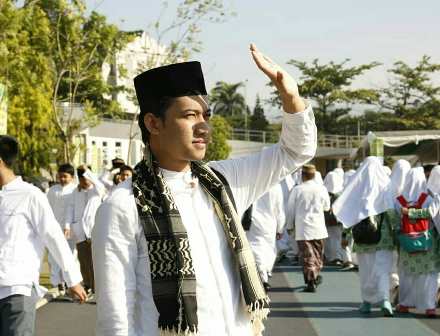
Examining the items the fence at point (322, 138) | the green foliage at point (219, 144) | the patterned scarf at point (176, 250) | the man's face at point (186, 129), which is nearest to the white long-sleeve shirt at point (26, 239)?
the patterned scarf at point (176, 250)

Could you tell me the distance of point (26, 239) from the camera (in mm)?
6195

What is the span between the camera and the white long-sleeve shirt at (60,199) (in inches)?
548

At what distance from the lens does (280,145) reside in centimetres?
366

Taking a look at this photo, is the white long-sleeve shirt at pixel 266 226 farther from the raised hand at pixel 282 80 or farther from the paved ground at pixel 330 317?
the raised hand at pixel 282 80

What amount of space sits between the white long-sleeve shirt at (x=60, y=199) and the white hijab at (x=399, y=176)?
4947mm

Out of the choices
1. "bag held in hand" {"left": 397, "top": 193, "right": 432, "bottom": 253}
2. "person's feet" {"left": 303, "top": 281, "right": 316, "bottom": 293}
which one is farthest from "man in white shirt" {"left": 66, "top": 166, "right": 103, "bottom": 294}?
"bag held in hand" {"left": 397, "top": 193, "right": 432, "bottom": 253}

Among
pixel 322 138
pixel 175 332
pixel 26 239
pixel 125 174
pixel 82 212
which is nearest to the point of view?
pixel 175 332

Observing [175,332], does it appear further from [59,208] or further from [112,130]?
[112,130]

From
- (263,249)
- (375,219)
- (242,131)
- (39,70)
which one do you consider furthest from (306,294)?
(242,131)

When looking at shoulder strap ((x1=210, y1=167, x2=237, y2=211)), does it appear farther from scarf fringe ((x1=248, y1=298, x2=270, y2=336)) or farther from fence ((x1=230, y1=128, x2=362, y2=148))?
fence ((x1=230, y1=128, x2=362, y2=148))

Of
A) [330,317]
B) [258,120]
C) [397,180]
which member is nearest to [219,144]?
[258,120]

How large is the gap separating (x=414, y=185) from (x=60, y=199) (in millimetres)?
5476

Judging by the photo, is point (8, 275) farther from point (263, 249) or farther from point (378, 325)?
point (263, 249)

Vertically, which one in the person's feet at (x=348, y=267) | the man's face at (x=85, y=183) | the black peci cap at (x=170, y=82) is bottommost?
the person's feet at (x=348, y=267)
